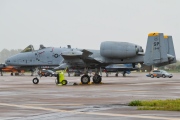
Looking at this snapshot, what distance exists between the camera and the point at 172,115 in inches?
540

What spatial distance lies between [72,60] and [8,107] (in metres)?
21.9

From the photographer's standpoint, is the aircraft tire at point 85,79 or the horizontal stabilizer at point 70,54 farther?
the aircraft tire at point 85,79

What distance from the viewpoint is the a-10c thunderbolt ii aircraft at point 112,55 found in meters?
38.6

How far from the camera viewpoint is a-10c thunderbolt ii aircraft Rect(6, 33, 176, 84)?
38.6m

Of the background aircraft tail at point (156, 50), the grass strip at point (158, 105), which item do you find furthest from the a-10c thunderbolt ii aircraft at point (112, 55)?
the grass strip at point (158, 105)

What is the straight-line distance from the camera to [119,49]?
38.6 metres

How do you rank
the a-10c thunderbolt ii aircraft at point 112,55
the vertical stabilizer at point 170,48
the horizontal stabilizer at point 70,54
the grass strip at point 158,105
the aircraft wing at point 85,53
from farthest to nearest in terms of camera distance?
the vertical stabilizer at point 170,48 < the a-10c thunderbolt ii aircraft at point 112,55 < the aircraft wing at point 85,53 < the horizontal stabilizer at point 70,54 < the grass strip at point 158,105

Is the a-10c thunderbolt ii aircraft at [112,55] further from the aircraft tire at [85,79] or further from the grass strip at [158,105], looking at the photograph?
the grass strip at [158,105]

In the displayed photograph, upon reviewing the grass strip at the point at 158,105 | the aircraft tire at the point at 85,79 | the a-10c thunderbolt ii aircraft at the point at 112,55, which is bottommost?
the grass strip at the point at 158,105

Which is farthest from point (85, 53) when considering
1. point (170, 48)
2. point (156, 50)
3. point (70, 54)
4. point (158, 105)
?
point (158, 105)

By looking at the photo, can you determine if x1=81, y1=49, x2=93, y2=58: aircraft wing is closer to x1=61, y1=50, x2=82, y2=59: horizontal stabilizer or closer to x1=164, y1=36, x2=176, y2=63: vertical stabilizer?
x1=61, y1=50, x2=82, y2=59: horizontal stabilizer

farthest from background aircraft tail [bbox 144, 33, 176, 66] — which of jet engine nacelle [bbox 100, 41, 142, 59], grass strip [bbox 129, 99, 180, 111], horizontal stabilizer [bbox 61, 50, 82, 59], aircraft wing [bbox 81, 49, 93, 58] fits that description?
grass strip [bbox 129, 99, 180, 111]

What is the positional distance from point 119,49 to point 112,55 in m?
0.78

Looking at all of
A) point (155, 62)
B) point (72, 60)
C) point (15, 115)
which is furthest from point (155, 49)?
point (15, 115)
